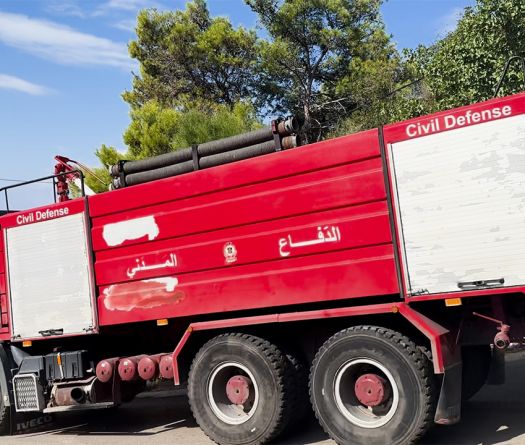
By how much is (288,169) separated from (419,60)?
8.29 meters

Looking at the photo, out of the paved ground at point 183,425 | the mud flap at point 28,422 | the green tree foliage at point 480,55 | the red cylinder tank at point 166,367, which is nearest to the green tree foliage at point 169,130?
the green tree foliage at point 480,55

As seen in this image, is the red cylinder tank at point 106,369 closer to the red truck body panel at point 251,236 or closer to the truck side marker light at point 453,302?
the red truck body panel at point 251,236

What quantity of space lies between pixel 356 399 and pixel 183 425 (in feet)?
8.80

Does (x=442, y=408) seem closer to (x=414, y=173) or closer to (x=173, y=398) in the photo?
(x=414, y=173)

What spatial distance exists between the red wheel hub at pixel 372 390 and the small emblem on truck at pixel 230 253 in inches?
62.5

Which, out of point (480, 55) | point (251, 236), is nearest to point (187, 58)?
point (480, 55)

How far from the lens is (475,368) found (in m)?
5.99

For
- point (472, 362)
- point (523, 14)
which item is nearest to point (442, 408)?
point (472, 362)

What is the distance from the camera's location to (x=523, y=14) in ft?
33.6

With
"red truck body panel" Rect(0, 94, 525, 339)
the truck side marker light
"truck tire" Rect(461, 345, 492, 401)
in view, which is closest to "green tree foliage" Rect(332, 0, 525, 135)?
"truck tire" Rect(461, 345, 492, 401)

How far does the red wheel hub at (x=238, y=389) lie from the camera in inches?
223

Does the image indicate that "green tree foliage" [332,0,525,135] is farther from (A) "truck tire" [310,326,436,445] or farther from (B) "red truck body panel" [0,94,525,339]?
(A) "truck tire" [310,326,436,445]

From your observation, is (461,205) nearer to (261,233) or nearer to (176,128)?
(261,233)

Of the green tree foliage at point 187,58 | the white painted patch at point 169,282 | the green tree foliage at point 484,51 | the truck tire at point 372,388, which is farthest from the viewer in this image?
the green tree foliage at point 187,58
